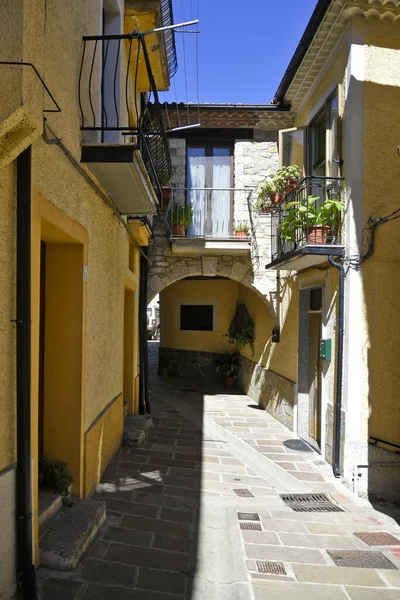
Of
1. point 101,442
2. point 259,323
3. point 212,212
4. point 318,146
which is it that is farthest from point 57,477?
point 259,323

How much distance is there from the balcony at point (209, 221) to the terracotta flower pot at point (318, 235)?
3.39 meters

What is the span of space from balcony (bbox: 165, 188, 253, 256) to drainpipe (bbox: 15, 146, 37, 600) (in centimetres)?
696

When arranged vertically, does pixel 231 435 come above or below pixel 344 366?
below

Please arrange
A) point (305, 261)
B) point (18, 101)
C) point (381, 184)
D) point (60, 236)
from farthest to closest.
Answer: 1. point (305, 261)
2. point (381, 184)
3. point (60, 236)
4. point (18, 101)

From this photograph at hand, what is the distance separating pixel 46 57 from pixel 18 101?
132cm

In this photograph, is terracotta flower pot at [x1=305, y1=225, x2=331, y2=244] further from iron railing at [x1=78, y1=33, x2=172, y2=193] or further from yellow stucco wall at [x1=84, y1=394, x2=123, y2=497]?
yellow stucco wall at [x1=84, y1=394, x2=123, y2=497]

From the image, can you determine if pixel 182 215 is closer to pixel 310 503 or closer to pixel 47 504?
pixel 310 503

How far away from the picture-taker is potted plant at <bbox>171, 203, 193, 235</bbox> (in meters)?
9.70

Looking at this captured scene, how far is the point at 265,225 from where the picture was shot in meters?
9.70

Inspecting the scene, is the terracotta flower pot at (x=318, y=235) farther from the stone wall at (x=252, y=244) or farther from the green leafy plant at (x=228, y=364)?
the green leafy plant at (x=228, y=364)

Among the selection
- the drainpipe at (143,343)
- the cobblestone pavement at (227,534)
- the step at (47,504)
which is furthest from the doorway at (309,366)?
the step at (47,504)

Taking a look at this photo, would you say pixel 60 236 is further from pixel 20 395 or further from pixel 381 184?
pixel 381 184

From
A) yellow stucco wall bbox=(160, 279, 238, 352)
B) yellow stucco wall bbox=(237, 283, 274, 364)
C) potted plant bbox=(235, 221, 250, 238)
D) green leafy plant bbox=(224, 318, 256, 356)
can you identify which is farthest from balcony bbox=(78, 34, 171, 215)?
yellow stucco wall bbox=(160, 279, 238, 352)

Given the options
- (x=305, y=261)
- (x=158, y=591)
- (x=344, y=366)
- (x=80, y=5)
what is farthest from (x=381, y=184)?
(x=158, y=591)
